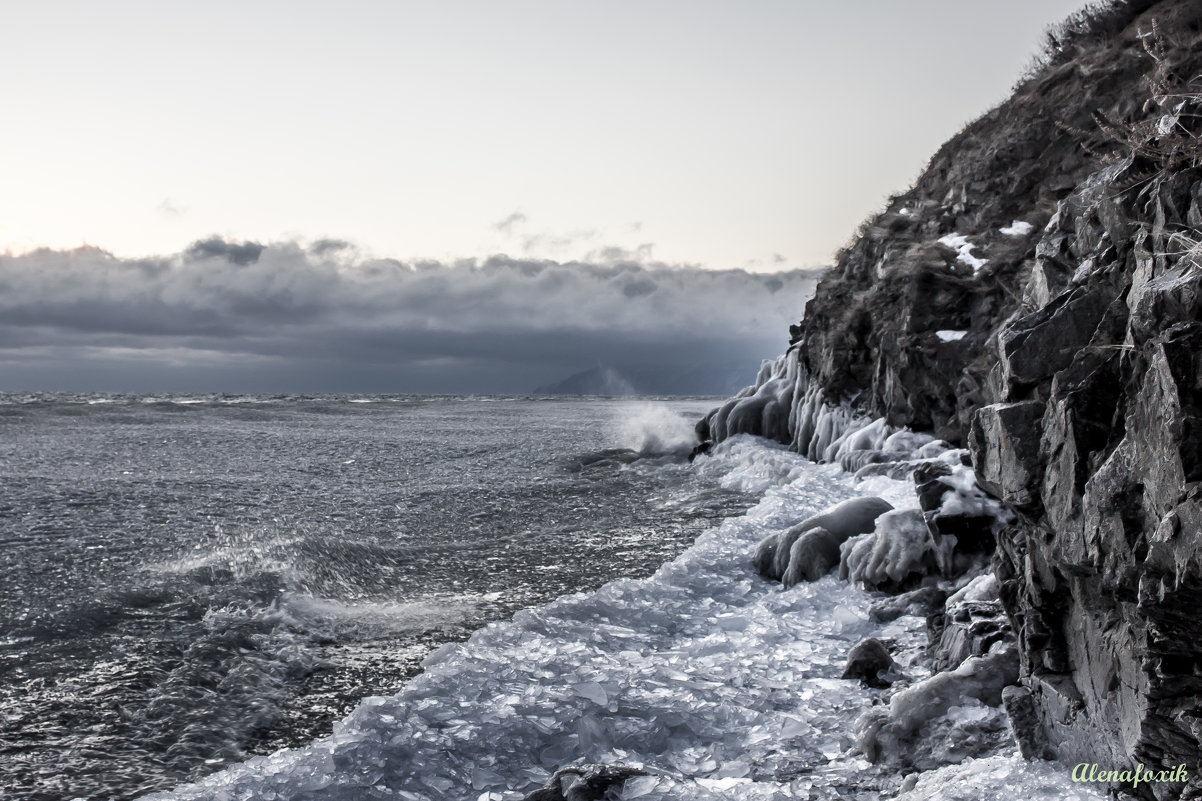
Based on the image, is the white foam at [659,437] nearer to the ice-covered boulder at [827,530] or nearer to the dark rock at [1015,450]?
the ice-covered boulder at [827,530]

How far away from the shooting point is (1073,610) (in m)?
5.51

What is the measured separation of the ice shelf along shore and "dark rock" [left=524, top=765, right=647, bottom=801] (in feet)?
0.37

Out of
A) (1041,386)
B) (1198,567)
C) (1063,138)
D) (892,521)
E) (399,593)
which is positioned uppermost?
(1063,138)

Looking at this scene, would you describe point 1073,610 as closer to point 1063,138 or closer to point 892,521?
point 892,521

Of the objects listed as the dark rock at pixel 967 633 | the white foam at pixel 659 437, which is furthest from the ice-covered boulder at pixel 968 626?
the white foam at pixel 659 437

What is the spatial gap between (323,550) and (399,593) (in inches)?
121

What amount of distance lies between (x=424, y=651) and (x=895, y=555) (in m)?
6.53

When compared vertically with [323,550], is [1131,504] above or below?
above

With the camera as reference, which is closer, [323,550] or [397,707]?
[397,707]

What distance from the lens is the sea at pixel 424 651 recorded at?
6406 millimetres

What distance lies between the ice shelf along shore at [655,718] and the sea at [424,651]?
3 centimetres

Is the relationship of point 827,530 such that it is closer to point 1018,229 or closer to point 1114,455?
point 1114,455

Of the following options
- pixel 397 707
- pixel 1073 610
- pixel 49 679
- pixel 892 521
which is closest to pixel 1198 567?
pixel 1073 610

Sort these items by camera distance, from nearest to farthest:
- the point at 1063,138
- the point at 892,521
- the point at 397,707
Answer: the point at 397,707
the point at 892,521
the point at 1063,138
